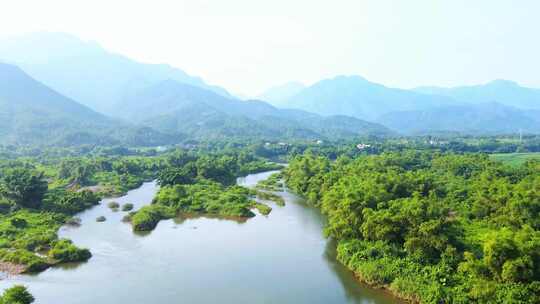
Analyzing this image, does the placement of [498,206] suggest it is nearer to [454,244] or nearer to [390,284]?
[454,244]

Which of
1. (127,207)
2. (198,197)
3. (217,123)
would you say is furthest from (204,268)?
(217,123)

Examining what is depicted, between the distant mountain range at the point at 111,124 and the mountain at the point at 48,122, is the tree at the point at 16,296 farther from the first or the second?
the mountain at the point at 48,122

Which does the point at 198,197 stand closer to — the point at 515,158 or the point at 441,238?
the point at 441,238

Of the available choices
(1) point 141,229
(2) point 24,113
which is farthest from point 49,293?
(2) point 24,113

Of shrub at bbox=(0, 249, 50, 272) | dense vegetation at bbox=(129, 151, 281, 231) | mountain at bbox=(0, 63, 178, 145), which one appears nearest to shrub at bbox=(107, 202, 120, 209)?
dense vegetation at bbox=(129, 151, 281, 231)

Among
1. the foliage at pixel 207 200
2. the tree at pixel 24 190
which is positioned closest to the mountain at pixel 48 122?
the tree at pixel 24 190
